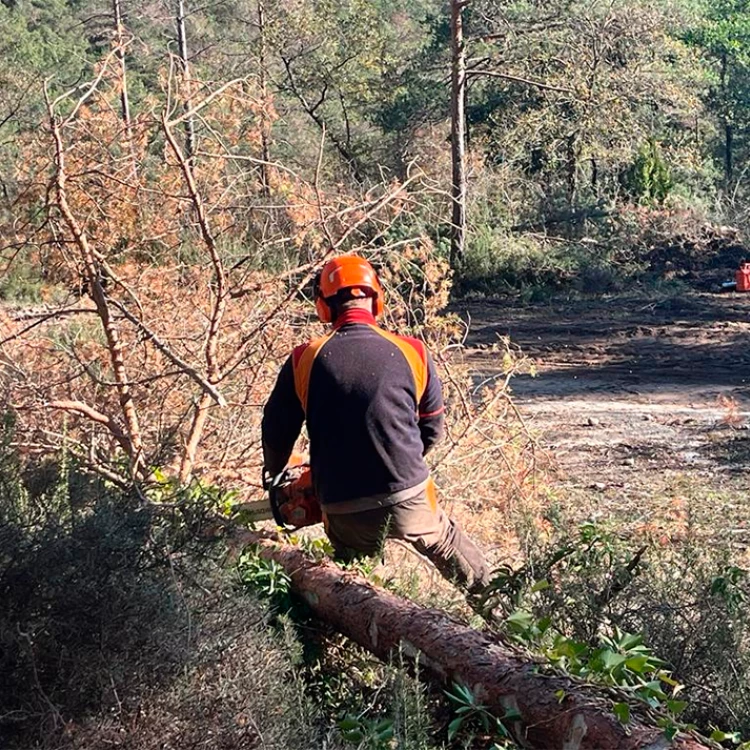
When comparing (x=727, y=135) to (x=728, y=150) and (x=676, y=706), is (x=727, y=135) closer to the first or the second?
(x=728, y=150)

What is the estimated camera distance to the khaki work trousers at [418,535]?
4676 millimetres

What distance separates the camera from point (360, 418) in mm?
4555

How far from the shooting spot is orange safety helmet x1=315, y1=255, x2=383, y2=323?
4.77 meters

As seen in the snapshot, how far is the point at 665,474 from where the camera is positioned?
10.6 metres

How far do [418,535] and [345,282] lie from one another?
116 centimetres

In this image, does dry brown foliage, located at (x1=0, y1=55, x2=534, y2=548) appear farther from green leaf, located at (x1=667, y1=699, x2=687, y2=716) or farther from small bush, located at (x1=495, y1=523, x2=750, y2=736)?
green leaf, located at (x1=667, y1=699, x2=687, y2=716)

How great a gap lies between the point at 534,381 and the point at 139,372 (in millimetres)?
9020

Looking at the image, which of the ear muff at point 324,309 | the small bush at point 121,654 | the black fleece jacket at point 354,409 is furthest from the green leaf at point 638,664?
the ear muff at point 324,309

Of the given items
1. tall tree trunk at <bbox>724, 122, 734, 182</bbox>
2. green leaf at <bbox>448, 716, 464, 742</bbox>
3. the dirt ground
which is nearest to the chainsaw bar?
green leaf at <bbox>448, 716, 464, 742</bbox>

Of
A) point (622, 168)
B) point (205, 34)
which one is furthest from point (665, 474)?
point (205, 34)

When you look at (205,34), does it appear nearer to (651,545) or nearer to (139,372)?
(139,372)

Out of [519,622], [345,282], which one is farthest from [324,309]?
[519,622]

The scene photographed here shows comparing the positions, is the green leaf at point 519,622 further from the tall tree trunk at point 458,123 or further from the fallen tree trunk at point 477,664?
the tall tree trunk at point 458,123

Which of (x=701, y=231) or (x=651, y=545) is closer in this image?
(x=651, y=545)
